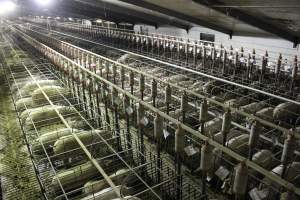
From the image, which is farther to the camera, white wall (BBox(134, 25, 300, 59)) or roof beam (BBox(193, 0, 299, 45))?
white wall (BBox(134, 25, 300, 59))

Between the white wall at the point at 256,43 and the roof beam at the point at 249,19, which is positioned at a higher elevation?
the roof beam at the point at 249,19

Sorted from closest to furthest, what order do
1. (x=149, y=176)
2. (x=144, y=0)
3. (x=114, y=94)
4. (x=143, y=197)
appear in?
(x=143, y=197) < (x=149, y=176) < (x=114, y=94) < (x=144, y=0)

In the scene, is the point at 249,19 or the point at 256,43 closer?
the point at 249,19

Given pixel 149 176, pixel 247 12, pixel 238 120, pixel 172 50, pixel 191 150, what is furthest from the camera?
pixel 172 50

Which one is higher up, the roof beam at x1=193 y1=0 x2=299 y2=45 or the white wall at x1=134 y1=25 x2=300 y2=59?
the roof beam at x1=193 y1=0 x2=299 y2=45

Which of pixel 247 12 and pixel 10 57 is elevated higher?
pixel 247 12

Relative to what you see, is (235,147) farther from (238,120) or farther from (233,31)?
(233,31)

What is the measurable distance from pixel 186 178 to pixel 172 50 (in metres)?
8.03

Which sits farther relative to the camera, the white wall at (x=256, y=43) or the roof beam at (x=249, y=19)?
the white wall at (x=256, y=43)

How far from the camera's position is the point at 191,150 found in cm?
357

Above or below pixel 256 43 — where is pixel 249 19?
above

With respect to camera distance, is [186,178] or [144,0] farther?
[144,0]

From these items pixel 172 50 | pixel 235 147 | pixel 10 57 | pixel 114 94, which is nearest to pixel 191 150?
pixel 235 147

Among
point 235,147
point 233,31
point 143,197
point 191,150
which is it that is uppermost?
point 233,31
